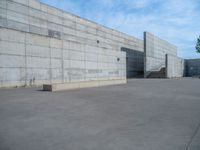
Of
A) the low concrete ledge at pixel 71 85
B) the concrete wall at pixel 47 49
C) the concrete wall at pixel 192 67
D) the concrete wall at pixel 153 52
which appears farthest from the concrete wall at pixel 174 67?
the low concrete ledge at pixel 71 85

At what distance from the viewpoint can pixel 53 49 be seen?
69.7ft

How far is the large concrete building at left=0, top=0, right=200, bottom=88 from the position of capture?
17172 millimetres

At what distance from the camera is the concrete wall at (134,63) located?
45562mm

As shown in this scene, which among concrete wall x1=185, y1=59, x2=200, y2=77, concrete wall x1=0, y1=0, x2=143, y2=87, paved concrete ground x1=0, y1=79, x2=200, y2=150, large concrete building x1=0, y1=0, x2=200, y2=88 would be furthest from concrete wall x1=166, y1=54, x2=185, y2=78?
paved concrete ground x1=0, y1=79, x2=200, y2=150

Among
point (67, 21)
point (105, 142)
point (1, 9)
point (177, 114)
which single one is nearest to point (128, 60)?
point (67, 21)

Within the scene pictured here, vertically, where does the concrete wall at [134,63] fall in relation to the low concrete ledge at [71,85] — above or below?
above

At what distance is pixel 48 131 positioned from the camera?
475 cm

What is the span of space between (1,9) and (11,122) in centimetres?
2048

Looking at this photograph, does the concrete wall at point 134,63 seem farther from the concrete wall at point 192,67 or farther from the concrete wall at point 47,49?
the concrete wall at point 192,67

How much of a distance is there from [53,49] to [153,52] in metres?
32.7

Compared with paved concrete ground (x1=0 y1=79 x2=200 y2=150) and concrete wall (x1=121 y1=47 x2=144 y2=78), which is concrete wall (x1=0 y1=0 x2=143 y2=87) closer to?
concrete wall (x1=121 y1=47 x2=144 y2=78)

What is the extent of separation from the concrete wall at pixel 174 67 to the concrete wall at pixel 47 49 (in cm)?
1349

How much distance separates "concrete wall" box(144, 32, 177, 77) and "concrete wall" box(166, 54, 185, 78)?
3827 millimetres

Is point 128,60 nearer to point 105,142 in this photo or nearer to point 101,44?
point 101,44
